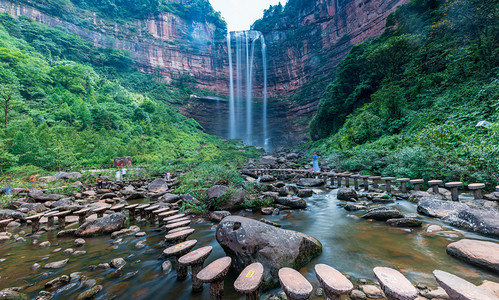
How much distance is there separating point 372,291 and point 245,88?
53.8 metres

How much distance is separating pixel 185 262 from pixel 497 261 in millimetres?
4222

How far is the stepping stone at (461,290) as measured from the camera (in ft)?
4.66

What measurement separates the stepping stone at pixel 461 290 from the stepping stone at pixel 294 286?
1.17 meters

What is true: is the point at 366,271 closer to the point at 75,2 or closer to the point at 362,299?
the point at 362,299

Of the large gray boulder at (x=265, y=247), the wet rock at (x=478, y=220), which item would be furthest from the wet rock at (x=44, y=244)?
the wet rock at (x=478, y=220)

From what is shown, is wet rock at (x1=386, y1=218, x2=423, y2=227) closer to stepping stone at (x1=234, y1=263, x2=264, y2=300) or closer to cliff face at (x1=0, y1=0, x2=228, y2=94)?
stepping stone at (x1=234, y1=263, x2=264, y2=300)

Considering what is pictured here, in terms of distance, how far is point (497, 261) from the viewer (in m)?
2.42

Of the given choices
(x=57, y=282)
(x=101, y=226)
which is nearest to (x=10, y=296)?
(x=57, y=282)

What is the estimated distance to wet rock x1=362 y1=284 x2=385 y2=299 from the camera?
89.4 inches

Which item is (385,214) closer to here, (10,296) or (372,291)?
(372,291)

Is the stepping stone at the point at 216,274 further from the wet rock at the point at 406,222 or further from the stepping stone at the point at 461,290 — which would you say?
the wet rock at the point at 406,222

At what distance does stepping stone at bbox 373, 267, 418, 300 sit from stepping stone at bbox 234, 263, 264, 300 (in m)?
1.19

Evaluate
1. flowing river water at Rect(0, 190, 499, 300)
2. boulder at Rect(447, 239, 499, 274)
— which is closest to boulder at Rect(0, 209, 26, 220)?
flowing river water at Rect(0, 190, 499, 300)

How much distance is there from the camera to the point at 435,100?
39.5 feet
